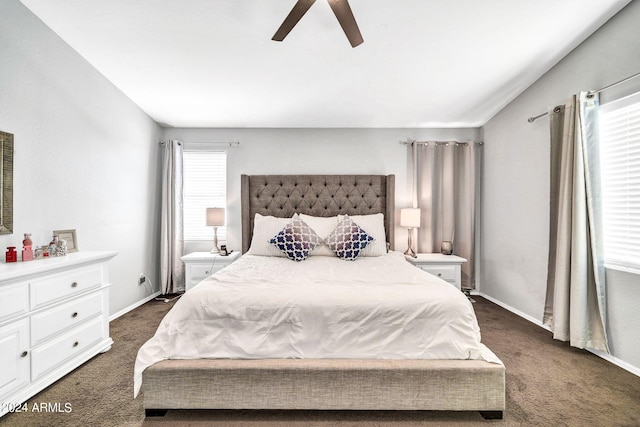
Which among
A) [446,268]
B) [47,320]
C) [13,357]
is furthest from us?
[446,268]

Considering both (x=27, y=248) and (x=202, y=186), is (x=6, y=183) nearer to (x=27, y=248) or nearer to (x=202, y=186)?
(x=27, y=248)

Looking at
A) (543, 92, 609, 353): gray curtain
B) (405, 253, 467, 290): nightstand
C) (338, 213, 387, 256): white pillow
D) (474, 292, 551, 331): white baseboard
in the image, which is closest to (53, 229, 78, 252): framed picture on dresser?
(338, 213, 387, 256): white pillow

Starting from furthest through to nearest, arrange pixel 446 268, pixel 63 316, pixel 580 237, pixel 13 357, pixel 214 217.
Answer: pixel 214 217 < pixel 446 268 < pixel 580 237 < pixel 63 316 < pixel 13 357

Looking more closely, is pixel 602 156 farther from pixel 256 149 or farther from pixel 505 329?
pixel 256 149

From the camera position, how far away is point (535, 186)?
2965mm

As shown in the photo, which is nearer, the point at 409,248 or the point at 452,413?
the point at 452,413

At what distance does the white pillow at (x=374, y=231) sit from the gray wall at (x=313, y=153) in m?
0.69

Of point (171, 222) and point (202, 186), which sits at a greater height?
point (202, 186)

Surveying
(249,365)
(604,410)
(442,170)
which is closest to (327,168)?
(442,170)

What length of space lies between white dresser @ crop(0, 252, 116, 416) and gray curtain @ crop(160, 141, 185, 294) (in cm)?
143

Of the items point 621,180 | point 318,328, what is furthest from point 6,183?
point 621,180

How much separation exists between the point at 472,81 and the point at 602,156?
129 centimetres

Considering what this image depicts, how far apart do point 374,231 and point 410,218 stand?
61 cm

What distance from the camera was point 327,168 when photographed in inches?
154
